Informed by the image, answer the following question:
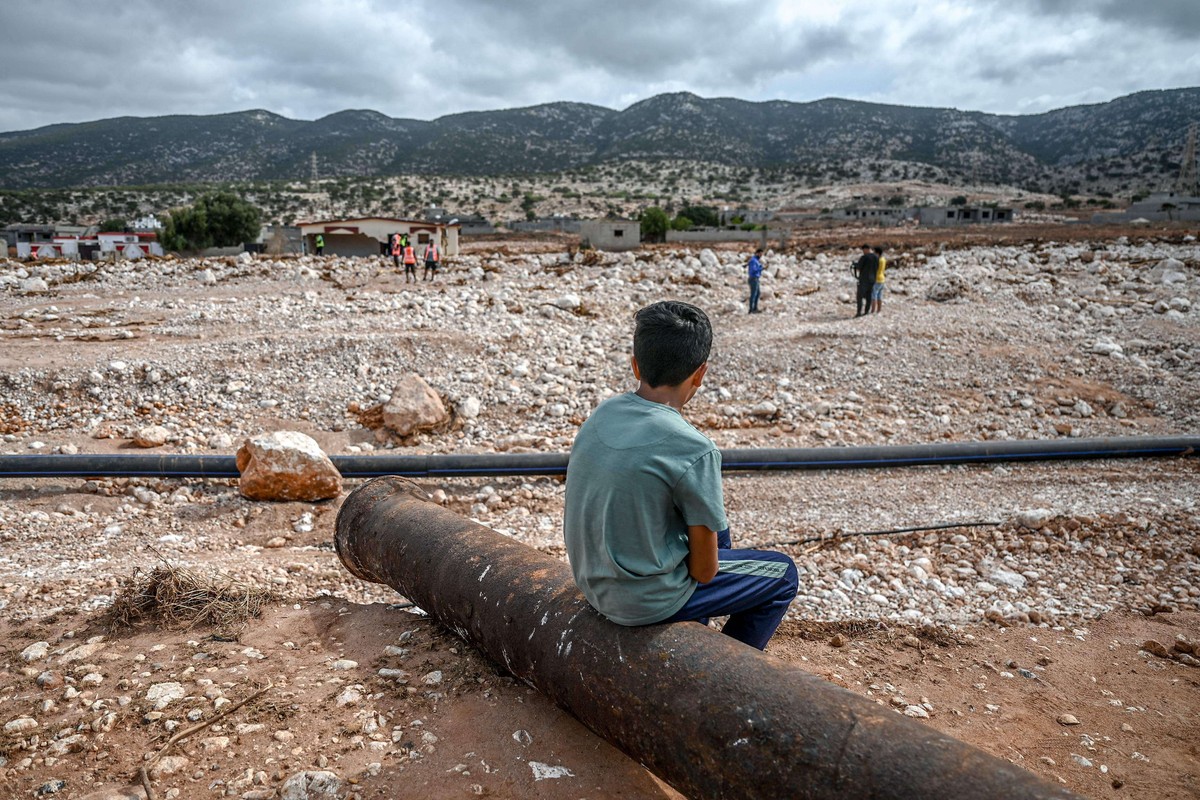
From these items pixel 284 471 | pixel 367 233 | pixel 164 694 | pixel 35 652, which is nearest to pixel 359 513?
pixel 164 694

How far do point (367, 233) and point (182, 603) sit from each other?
33.0 meters

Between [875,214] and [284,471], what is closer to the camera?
[284,471]

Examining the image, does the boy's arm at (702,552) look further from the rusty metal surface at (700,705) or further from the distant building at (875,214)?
the distant building at (875,214)

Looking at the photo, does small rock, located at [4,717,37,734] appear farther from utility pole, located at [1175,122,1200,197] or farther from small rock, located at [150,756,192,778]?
utility pole, located at [1175,122,1200,197]

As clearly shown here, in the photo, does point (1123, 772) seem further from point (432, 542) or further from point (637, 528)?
point (432, 542)

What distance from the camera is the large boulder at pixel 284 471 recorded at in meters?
5.76

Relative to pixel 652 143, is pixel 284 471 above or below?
below

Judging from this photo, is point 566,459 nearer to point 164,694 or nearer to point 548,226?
point 164,694

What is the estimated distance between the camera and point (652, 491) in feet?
6.76

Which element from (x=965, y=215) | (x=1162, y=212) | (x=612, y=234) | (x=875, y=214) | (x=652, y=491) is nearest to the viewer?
(x=652, y=491)

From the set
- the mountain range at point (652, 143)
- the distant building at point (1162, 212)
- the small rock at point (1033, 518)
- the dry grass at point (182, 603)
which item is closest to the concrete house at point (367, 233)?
the small rock at point (1033, 518)

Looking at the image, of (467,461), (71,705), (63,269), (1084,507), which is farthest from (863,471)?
(63,269)

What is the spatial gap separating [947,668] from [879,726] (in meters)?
1.95

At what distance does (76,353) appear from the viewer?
924 centimetres
